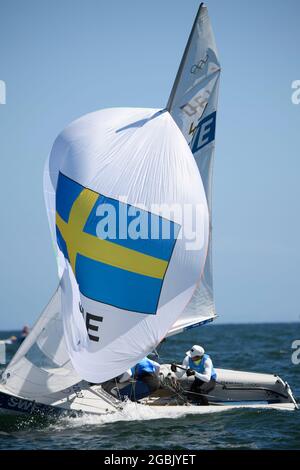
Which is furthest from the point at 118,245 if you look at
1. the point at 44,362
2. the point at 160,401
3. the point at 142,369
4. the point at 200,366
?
the point at 160,401

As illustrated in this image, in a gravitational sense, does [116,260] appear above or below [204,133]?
below

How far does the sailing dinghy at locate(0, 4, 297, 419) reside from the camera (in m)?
11.6

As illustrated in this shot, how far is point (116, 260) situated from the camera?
1162cm

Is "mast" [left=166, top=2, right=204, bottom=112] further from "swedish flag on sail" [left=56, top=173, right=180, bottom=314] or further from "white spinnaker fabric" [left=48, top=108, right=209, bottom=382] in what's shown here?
"swedish flag on sail" [left=56, top=173, right=180, bottom=314]

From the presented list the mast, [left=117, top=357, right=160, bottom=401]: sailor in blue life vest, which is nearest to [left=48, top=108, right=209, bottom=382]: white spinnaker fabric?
the mast

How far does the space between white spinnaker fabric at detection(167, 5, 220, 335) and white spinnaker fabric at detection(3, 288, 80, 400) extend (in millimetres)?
2052

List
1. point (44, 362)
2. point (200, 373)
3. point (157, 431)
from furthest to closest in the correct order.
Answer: point (200, 373)
point (44, 362)
point (157, 431)

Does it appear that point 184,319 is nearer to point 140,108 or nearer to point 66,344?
point 66,344

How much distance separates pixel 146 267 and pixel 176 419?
2757 mm

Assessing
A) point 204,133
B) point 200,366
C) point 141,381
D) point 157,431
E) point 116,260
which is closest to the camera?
point 116,260

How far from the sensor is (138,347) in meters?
11.6

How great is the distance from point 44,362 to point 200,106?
5.30m

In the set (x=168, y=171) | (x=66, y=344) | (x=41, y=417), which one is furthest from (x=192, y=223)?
(x=41, y=417)

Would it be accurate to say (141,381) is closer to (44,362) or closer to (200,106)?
(44,362)
